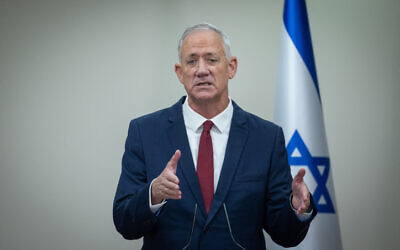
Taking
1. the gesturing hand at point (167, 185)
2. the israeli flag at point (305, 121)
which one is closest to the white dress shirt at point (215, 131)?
the gesturing hand at point (167, 185)

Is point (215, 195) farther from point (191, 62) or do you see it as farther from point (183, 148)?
point (191, 62)

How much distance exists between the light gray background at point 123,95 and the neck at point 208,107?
3.64ft

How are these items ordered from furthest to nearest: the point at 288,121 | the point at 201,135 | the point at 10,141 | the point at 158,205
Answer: the point at 10,141, the point at 288,121, the point at 201,135, the point at 158,205

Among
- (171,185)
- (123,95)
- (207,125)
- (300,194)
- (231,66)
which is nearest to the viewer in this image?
(171,185)

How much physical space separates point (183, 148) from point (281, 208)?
45 centimetres

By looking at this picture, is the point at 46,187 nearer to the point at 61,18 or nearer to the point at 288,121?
the point at 61,18

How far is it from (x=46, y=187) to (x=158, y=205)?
1621 mm

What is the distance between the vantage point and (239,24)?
3.07 meters

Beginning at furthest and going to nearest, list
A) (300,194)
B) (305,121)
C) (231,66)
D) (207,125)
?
(305,121) → (231,66) → (207,125) → (300,194)

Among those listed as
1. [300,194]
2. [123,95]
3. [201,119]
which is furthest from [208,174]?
[123,95]

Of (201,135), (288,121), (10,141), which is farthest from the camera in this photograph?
(10,141)

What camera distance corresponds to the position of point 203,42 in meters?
1.89

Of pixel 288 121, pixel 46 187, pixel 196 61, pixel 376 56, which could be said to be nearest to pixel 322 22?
pixel 376 56

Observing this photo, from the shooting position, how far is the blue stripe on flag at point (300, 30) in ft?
8.55
